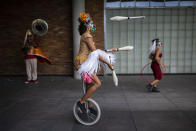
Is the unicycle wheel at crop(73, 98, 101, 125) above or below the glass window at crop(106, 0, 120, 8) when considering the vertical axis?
below

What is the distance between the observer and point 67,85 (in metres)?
7.66

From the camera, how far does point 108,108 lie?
4.77 meters

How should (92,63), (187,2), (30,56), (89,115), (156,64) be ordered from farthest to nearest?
(187,2)
(30,56)
(156,64)
(89,115)
(92,63)

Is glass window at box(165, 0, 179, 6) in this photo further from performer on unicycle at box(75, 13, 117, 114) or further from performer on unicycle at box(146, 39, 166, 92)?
performer on unicycle at box(75, 13, 117, 114)

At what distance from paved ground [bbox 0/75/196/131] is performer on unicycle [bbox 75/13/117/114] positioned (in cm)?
75

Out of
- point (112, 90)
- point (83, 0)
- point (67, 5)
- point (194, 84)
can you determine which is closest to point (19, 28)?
point (67, 5)

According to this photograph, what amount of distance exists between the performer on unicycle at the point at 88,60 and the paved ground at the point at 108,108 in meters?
0.75

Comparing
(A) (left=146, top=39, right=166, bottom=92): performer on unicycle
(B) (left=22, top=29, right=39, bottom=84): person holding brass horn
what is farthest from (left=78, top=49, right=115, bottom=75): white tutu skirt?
(B) (left=22, top=29, right=39, bottom=84): person holding brass horn

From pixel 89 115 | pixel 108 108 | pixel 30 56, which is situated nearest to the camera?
pixel 89 115

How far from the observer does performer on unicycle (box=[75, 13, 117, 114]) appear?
3631 mm

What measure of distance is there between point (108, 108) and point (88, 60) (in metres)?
1.65

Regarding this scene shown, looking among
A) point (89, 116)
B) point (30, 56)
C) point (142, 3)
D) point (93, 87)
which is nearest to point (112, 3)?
point (142, 3)

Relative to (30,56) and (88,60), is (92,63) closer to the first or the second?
(88,60)

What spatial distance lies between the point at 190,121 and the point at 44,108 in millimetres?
3323
